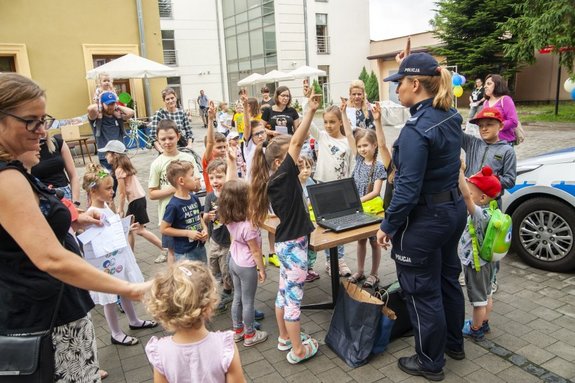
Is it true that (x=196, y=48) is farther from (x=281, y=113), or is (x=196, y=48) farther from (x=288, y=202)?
(x=288, y=202)

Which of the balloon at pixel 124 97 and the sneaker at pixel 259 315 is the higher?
the balloon at pixel 124 97

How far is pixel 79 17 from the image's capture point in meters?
15.4

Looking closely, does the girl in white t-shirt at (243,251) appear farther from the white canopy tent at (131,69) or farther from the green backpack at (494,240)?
the white canopy tent at (131,69)

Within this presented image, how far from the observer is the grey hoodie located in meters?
3.89

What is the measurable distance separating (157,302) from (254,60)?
111ft

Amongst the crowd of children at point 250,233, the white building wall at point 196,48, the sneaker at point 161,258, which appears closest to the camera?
the crowd of children at point 250,233

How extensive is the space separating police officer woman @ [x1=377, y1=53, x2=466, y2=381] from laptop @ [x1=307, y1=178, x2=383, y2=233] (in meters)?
0.73

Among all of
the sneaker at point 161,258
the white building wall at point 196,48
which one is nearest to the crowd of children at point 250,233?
the sneaker at point 161,258

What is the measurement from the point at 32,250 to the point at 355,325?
2305 mm

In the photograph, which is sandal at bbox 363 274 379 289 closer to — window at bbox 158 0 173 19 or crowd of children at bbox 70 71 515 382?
crowd of children at bbox 70 71 515 382

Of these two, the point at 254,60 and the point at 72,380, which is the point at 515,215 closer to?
the point at 72,380

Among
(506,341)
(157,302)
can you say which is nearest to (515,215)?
(506,341)

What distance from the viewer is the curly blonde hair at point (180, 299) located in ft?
6.13

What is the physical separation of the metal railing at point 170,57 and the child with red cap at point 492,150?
30720mm
